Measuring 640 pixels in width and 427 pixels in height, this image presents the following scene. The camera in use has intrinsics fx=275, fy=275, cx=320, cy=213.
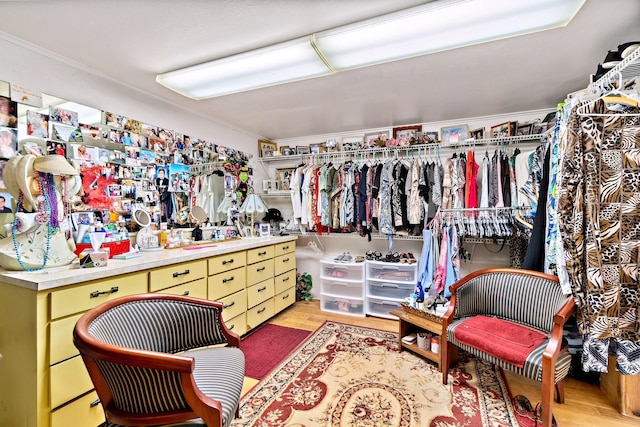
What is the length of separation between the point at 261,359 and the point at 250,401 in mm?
493

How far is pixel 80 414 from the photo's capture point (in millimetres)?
1412

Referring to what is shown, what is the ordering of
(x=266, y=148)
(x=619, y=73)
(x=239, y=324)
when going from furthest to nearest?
(x=266, y=148)
(x=239, y=324)
(x=619, y=73)

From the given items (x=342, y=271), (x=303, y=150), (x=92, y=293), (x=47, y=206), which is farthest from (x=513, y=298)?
(x=47, y=206)

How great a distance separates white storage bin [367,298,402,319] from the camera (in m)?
3.07

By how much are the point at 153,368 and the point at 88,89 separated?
216 cm

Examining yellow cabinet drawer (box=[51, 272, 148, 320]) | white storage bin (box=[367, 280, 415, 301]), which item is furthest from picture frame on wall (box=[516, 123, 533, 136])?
yellow cabinet drawer (box=[51, 272, 148, 320])

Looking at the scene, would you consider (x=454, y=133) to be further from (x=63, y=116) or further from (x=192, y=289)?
(x=63, y=116)

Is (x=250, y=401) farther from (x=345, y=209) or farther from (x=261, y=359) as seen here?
(x=345, y=209)

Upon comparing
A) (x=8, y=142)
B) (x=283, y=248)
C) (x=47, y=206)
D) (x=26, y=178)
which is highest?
(x=8, y=142)

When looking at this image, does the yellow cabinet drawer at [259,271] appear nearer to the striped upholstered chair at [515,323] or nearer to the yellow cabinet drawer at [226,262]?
the yellow cabinet drawer at [226,262]

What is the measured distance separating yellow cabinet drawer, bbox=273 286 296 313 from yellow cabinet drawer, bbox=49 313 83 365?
6.11 ft

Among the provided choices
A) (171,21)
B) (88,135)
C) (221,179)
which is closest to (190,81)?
(171,21)

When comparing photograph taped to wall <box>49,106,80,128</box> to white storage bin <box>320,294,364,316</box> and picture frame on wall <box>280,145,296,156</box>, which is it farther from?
white storage bin <box>320,294,364,316</box>

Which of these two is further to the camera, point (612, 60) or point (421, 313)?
point (421, 313)
